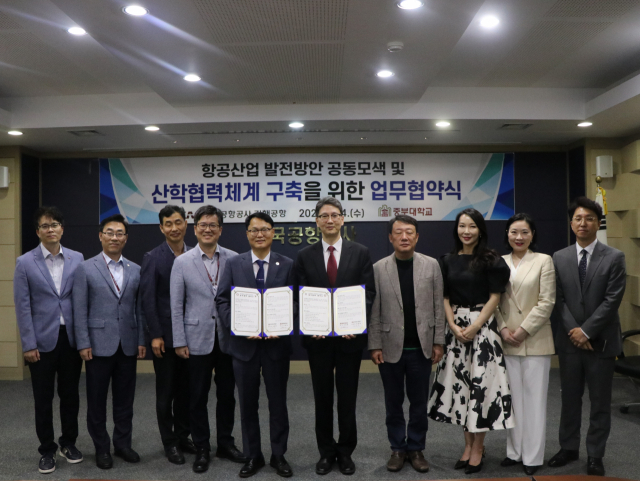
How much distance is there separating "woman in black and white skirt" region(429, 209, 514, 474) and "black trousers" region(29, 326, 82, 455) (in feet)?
8.00

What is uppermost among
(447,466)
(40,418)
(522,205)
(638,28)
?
(638,28)

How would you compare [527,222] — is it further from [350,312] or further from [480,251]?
[350,312]

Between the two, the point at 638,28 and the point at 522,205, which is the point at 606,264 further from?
the point at 522,205

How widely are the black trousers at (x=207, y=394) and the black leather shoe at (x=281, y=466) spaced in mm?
400

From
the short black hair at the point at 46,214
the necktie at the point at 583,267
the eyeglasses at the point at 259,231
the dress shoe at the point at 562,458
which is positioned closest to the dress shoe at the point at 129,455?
→ the short black hair at the point at 46,214

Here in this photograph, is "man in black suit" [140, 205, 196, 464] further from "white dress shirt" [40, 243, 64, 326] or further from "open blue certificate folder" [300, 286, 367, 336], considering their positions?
"open blue certificate folder" [300, 286, 367, 336]

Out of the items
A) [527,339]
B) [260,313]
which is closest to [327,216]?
[260,313]

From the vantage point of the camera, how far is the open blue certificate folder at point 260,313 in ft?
10.7

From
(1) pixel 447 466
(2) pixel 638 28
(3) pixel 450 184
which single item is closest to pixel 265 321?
(1) pixel 447 466

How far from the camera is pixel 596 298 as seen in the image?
3428 millimetres

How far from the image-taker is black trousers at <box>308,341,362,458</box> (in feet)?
11.1

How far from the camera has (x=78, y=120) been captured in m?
5.35

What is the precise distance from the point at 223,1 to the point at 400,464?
3.08m

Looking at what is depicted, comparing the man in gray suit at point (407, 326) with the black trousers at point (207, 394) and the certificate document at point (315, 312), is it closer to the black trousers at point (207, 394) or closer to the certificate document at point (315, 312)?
the certificate document at point (315, 312)
